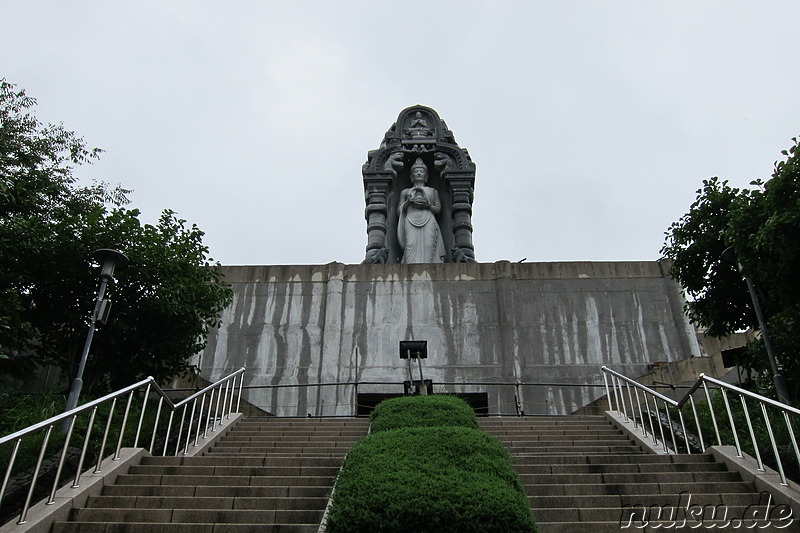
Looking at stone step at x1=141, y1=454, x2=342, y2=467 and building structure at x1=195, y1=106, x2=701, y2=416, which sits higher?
building structure at x1=195, y1=106, x2=701, y2=416

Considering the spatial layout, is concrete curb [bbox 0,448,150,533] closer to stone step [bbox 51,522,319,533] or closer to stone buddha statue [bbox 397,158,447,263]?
stone step [bbox 51,522,319,533]

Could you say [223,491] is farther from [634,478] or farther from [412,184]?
[412,184]

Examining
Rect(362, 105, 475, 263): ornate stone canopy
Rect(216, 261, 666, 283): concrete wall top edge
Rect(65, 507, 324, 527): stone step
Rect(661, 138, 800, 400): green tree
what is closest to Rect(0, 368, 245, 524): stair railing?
Rect(65, 507, 324, 527): stone step

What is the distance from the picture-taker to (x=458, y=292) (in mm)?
15055

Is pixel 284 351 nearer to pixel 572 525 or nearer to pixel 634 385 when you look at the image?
pixel 634 385

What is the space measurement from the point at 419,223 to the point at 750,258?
11.1 m

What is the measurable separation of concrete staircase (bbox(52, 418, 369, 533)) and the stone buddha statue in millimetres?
10728

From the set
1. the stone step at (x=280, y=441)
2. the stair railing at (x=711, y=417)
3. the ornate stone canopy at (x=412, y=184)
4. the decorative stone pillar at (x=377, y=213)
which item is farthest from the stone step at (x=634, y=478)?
the ornate stone canopy at (x=412, y=184)

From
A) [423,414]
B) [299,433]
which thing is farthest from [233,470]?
[299,433]

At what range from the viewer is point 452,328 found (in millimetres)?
14508

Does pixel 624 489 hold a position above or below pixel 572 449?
below

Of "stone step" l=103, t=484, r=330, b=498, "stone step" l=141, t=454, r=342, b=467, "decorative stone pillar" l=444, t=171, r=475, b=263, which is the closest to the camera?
"stone step" l=103, t=484, r=330, b=498

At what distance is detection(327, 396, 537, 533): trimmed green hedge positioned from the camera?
155 inches

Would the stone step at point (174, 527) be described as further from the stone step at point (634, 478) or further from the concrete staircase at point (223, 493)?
the stone step at point (634, 478)
